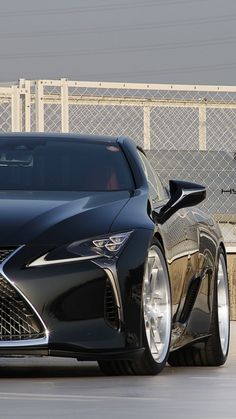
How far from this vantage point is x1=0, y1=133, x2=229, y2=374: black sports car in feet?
28.6

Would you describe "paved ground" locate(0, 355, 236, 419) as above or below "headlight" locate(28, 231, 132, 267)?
below

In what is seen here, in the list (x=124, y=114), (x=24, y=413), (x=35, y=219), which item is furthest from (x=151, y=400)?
(x=124, y=114)

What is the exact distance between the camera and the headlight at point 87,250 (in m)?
8.74

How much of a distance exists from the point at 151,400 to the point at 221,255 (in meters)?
3.43

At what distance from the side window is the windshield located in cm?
16

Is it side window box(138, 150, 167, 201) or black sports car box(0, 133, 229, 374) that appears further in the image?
side window box(138, 150, 167, 201)

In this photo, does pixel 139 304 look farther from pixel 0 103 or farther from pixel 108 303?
pixel 0 103

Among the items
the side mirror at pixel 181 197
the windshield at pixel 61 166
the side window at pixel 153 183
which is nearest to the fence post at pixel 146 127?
the side window at pixel 153 183

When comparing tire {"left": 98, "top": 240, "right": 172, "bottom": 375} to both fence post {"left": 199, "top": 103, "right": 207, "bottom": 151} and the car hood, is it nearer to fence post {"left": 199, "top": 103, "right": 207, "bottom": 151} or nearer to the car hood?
the car hood

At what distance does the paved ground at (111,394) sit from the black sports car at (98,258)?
0.63ft

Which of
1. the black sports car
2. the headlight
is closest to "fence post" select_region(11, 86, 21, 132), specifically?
the black sports car

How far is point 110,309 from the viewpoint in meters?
8.85

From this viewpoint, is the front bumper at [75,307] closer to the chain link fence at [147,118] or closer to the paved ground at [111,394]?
the paved ground at [111,394]

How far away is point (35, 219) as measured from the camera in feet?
29.3
